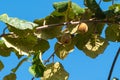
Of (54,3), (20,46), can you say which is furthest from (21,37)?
(54,3)

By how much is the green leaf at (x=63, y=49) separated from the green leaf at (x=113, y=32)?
19 cm

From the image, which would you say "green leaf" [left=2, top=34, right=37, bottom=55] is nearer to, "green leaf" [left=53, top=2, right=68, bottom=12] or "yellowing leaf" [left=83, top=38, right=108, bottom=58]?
"green leaf" [left=53, top=2, right=68, bottom=12]

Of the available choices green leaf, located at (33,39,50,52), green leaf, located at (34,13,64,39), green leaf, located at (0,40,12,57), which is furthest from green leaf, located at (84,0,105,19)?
green leaf, located at (0,40,12,57)

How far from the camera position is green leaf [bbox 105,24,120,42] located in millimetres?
1966

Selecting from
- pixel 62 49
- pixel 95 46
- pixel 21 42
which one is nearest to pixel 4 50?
pixel 21 42

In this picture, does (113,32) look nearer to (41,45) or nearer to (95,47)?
(95,47)

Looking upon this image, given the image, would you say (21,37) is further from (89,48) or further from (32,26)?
(89,48)

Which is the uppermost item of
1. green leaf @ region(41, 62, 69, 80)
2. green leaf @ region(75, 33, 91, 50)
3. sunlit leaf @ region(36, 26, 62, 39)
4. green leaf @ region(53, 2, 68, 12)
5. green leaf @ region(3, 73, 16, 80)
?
green leaf @ region(53, 2, 68, 12)

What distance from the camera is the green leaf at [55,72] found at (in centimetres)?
179

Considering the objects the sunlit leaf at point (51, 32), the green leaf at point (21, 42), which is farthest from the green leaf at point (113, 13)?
the green leaf at point (21, 42)

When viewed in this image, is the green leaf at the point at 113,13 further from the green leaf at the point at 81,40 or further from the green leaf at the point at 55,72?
the green leaf at the point at 55,72

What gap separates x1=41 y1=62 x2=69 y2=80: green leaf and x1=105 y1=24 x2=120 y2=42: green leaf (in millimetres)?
294

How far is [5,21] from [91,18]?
0.43 m

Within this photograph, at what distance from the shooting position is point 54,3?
5.86 feet
